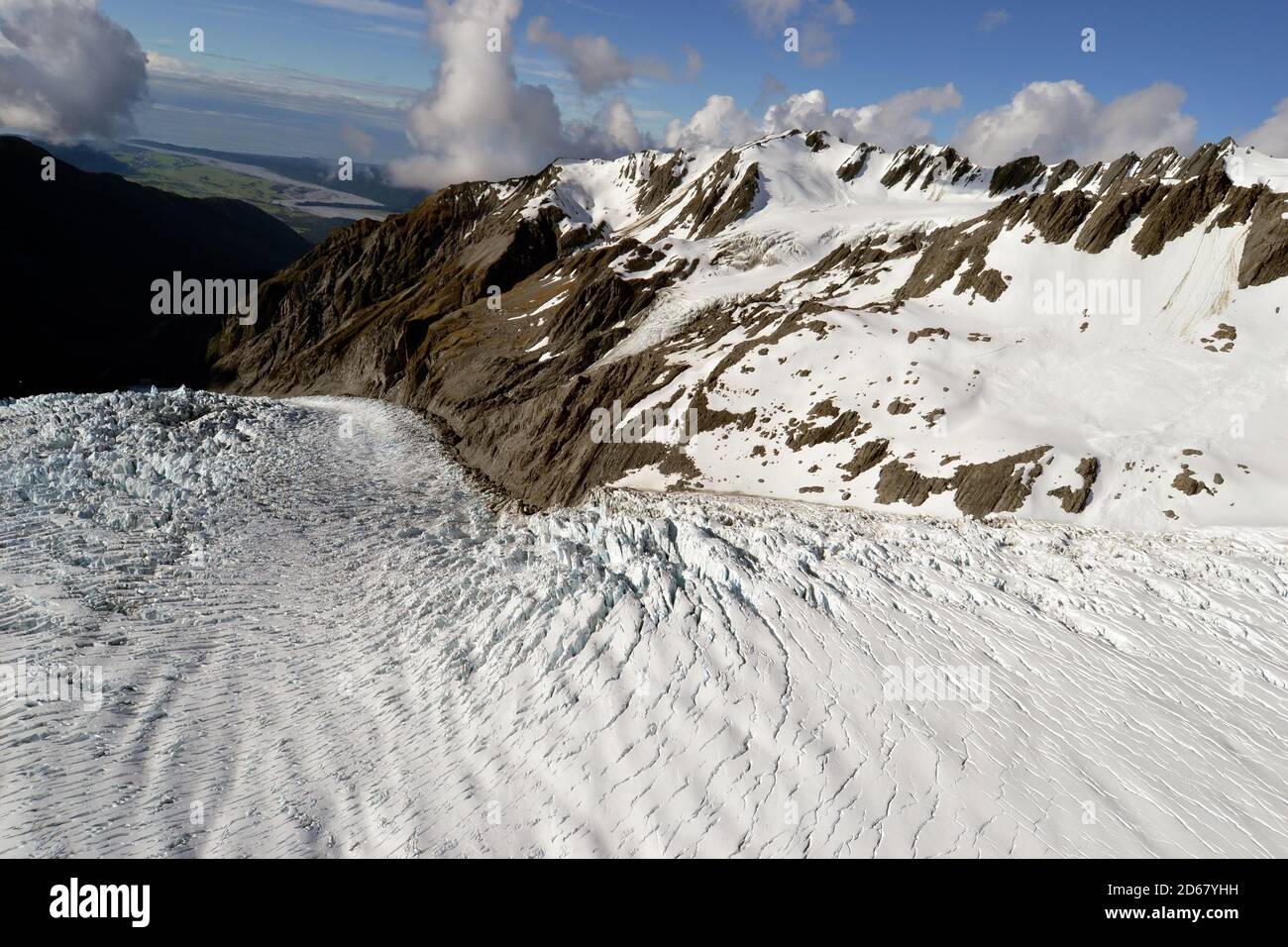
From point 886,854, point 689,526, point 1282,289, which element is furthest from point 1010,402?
point 886,854

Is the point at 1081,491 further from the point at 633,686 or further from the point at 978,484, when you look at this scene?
the point at 633,686

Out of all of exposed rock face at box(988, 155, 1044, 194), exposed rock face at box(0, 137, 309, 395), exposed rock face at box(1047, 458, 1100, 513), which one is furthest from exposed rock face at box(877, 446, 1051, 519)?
exposed rock face at box(0, 137, 309, 395)

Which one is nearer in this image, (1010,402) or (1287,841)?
(1287,841)

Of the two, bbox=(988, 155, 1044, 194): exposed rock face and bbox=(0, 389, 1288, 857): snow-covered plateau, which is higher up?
bbox=(988, 155, 1044, 194): exposed rock face

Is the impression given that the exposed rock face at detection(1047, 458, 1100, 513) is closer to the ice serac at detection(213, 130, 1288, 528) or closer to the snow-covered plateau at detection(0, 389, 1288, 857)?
the ice serac at detection(213, 130, 1288, 528)

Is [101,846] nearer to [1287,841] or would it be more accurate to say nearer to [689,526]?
[689,526]

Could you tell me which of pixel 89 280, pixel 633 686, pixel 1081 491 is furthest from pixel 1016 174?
pixel 89 280
